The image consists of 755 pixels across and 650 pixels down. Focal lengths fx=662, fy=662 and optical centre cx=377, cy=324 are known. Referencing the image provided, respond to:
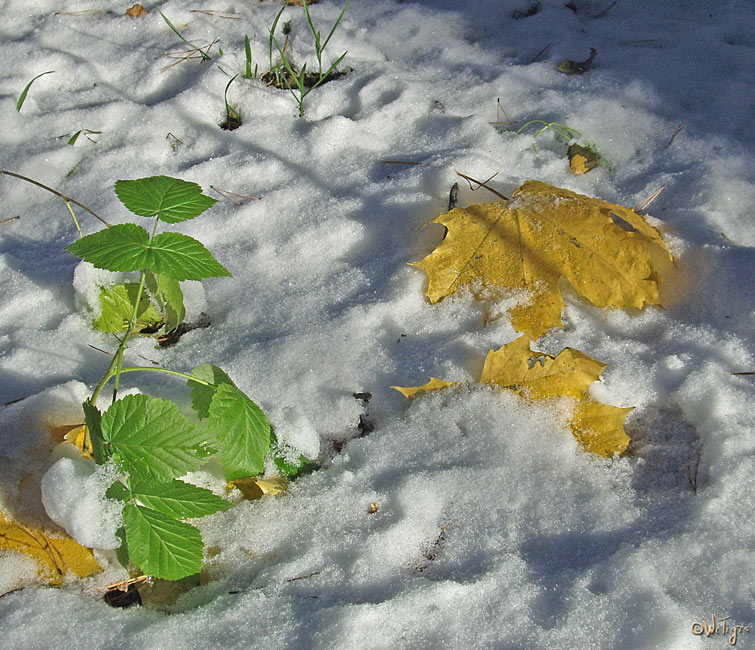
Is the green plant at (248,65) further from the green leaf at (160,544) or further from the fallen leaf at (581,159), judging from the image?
the green leaf at (160,544)

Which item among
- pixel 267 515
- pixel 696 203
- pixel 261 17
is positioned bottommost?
pixel 267 515

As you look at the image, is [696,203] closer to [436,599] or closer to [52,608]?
[436,599]

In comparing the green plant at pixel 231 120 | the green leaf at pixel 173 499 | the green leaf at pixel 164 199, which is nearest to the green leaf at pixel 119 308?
the green leaf at pixel 164 199

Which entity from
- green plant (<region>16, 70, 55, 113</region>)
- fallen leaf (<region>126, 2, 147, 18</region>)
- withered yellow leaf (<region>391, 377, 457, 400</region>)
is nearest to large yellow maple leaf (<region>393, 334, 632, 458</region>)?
withered yellow leaf (<region>391, 377, 457, 400</region>)

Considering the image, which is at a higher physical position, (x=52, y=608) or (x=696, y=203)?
(x=696, y=203)

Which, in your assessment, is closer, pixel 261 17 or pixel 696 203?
pixel 696 203

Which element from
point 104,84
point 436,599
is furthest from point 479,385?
point 104,84

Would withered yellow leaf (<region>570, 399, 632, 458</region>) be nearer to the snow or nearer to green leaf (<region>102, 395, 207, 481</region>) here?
the snow
